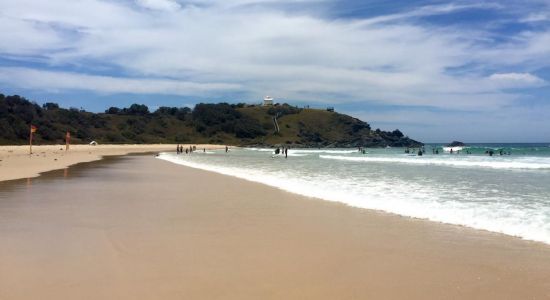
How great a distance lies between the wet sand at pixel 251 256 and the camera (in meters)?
5.17

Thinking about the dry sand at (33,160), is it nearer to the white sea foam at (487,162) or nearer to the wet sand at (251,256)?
the wet sand at (251,256)

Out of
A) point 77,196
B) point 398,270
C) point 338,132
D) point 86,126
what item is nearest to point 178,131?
point 86,126

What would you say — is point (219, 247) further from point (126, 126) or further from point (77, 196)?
point (126, 126)

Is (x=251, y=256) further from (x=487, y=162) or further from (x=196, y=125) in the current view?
(x=196, y=125)

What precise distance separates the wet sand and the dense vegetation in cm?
8568

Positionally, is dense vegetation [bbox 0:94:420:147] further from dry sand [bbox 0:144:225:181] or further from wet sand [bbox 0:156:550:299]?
wet sand [bbox 0:156:550:299]

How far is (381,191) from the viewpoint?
15703mm

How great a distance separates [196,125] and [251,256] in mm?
152469

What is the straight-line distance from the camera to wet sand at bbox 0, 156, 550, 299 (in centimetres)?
517

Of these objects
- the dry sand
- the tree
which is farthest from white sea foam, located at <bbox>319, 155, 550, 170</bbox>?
the tree

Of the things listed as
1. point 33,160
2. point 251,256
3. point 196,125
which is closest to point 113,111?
point 196,125

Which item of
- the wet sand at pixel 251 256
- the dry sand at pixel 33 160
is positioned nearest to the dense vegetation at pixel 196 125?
the dry sand at pixel 33 160

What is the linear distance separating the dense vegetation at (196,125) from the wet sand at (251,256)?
85.7 m

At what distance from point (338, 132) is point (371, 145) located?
1446cm
